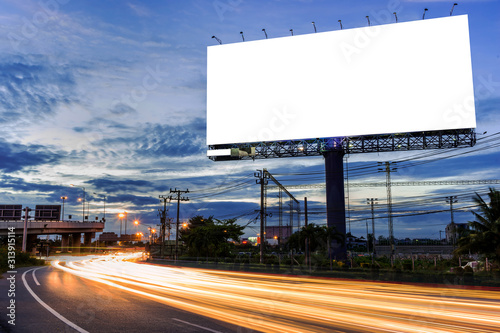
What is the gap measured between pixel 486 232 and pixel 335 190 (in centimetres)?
2441

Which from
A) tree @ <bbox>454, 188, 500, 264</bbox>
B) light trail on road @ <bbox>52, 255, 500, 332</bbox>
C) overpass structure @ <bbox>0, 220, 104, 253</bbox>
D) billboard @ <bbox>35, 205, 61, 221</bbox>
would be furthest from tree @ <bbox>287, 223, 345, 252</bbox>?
overpass structure @ <bbox>0, 220, 104, 253</bbox>

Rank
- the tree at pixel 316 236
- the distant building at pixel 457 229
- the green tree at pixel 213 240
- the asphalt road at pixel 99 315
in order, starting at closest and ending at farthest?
1. the asphalt road at pixel 99 315
2. the distant building at pixel 457 229
3. the tree at pixel 316 236
4. the green tree at pixel 213 240

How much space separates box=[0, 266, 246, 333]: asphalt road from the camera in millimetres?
10484

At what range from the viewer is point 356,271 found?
102ft

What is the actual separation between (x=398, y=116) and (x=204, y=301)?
33609mm

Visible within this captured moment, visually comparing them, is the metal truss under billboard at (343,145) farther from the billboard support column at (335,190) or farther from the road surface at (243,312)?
the road surface at (243,312)

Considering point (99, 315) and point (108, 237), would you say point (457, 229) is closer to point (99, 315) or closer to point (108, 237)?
point (99, 315)

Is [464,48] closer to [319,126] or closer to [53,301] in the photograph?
[319,126]

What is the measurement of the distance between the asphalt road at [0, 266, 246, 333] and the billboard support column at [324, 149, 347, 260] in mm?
33623

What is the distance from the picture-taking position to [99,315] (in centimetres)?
1239

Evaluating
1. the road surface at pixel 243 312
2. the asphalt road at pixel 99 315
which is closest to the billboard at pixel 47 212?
the road surface at pixel 243 312

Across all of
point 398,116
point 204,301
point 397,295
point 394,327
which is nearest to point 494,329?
point 394,327

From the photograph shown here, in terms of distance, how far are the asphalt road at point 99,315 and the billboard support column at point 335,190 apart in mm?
33623

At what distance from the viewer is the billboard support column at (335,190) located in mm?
47719
